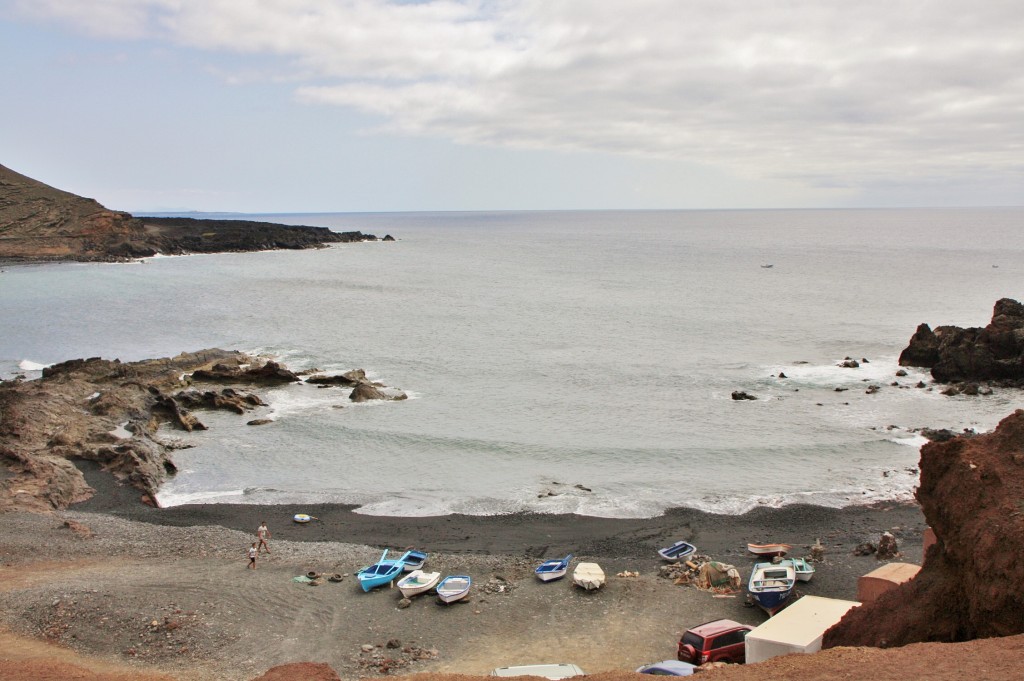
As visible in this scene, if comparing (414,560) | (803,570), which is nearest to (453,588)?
(414,560)

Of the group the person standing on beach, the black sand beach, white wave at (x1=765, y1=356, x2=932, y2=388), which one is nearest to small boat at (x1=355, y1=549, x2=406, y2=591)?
the black sand beach

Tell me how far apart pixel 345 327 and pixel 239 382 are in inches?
824

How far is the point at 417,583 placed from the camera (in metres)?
20.9

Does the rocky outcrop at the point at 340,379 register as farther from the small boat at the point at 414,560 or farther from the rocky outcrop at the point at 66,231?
the rocky outcrop at the point at 66,231

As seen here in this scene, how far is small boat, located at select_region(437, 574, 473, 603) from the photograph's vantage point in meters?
20.4

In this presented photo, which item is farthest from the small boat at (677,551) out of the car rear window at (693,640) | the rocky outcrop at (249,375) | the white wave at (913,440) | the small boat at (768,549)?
the rocky outcrop at (249,375)

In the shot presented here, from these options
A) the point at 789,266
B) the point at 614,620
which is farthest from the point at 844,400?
the point at 789,266

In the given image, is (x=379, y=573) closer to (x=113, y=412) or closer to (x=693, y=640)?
(x=693, y=640)

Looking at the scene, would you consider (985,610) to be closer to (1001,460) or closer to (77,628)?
(1001,460)

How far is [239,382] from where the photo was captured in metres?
46.8

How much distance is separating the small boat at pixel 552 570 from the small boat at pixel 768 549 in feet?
19.8

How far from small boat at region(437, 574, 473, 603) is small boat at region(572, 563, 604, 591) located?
2981 mm

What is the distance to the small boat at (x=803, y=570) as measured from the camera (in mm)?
21611

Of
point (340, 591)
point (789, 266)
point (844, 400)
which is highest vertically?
point (789, 266)
